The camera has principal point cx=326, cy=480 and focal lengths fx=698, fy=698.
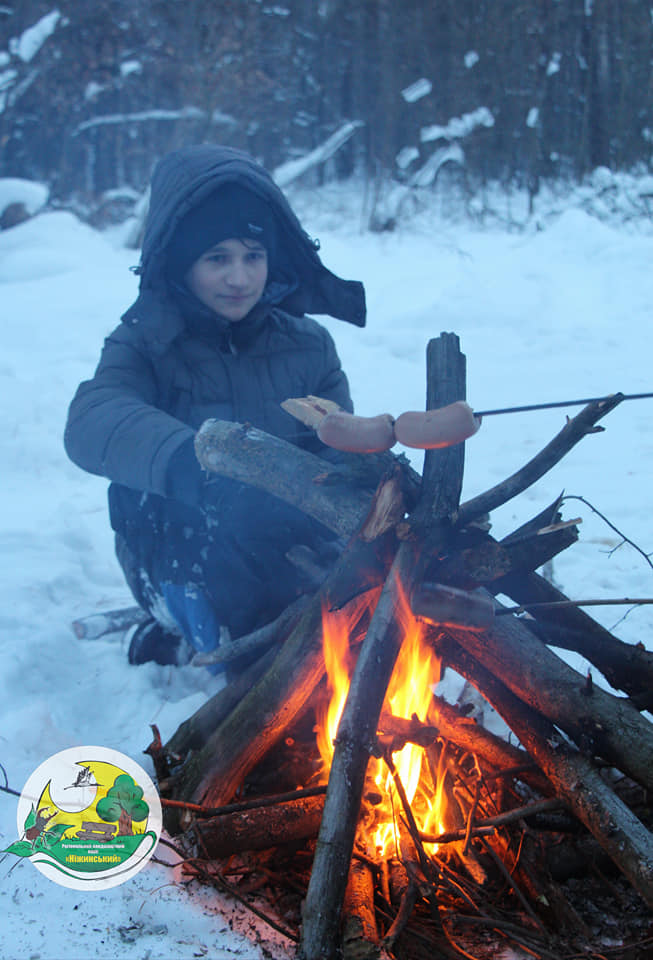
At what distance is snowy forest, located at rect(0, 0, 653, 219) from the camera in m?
9.71

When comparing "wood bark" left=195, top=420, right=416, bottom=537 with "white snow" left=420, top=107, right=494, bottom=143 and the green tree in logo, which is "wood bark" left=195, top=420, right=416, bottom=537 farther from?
"white snow" left=420, top=107, right=494, bottom=143

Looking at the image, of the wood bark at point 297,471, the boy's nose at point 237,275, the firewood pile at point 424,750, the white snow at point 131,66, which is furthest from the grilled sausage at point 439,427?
the white snow at point 131,66

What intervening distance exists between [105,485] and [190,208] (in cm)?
240

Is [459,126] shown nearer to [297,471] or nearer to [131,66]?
[131,66]

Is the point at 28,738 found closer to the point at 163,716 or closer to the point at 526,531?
the point at 163,716

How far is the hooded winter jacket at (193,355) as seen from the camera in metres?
2.25

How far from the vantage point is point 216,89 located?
33.8 ft

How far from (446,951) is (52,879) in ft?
2.69

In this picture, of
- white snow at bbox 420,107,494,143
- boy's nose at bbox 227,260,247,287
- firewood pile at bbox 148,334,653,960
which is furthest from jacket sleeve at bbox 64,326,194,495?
white snow at bbox 420,107,494,143

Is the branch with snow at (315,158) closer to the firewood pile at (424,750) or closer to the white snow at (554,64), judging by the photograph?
the white snow at (554,64)

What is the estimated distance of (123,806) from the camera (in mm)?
1685

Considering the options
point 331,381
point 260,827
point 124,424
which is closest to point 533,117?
point 331,381

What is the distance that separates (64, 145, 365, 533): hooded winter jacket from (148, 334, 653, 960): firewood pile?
53 centimetres

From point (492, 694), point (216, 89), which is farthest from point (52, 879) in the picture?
point (216, 89)
